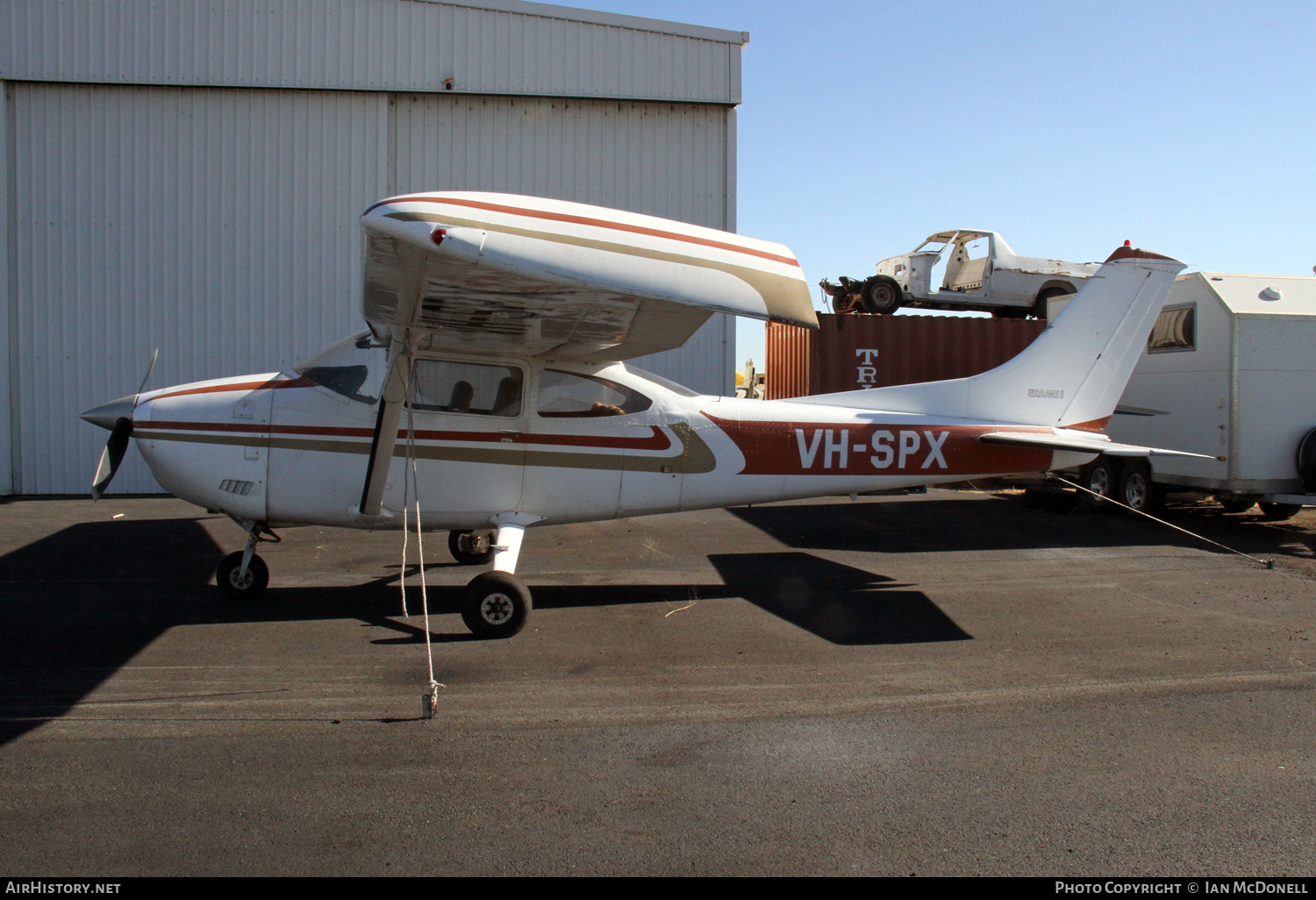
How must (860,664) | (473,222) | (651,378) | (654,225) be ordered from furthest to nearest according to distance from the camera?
(651,378) < (860,664) < (654,225) < (473,222)

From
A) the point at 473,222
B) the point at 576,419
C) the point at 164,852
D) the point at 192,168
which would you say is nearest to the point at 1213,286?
the point at 576,419

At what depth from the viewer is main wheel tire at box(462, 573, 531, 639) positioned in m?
5.33

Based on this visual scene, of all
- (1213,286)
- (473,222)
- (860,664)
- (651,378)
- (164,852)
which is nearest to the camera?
(164,852)

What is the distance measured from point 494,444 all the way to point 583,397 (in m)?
0.74

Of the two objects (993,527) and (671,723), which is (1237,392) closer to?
(993,527)

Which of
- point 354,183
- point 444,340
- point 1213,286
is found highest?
point 354,183

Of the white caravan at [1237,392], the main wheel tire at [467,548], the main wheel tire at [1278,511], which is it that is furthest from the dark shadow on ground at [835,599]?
the main wheel tire at [1278,511]

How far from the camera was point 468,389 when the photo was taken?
604cm

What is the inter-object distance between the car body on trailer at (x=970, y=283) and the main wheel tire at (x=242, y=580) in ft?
39.8

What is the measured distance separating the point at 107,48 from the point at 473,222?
13718 mm

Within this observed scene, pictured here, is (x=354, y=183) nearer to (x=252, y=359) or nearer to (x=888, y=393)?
(x=252, y=359)

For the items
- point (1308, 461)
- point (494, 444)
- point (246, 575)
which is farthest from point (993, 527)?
point (246, 575)

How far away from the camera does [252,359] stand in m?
13.7

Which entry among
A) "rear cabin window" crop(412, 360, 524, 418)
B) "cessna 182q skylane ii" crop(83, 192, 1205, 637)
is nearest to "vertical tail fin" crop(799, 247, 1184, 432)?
"cessna 182q skylane ii" crop(83, 192, 1205, 637)
